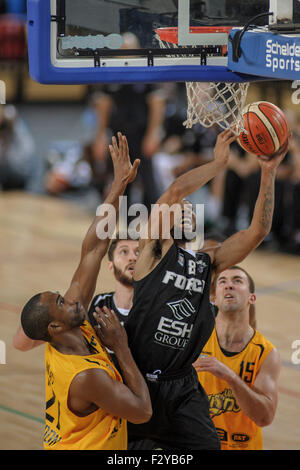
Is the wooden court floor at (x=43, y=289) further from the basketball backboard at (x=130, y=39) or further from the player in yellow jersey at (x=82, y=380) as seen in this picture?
the basketball backboard at (x=130, y=39)

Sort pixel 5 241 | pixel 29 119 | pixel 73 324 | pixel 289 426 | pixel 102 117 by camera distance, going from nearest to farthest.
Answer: pixel 73 324, pixel 289 426, pixel 5 241, pixel 102 117, pixel 29 119

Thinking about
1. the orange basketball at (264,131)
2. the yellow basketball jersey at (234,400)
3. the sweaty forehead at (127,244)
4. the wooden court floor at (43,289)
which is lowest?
the wooden court floor at (43,289)

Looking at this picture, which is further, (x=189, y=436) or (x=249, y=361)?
(x=249, y=361)

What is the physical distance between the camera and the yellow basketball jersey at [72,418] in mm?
3602

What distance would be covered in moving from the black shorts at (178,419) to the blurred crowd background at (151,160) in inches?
219

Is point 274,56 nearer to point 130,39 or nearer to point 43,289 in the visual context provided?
point 130,39

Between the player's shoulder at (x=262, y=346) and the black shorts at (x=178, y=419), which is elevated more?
the player's shoulder at (x=262, y=346)

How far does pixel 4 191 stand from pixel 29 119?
539 centimetres

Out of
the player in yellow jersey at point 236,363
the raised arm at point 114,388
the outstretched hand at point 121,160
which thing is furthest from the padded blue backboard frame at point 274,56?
the raised arm at point 114,388

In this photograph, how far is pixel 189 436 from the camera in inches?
159

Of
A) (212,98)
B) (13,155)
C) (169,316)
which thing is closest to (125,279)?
(169,316)

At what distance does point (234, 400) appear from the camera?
4.41 metres

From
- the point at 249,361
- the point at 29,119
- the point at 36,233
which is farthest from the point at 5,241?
the point at 29,119
